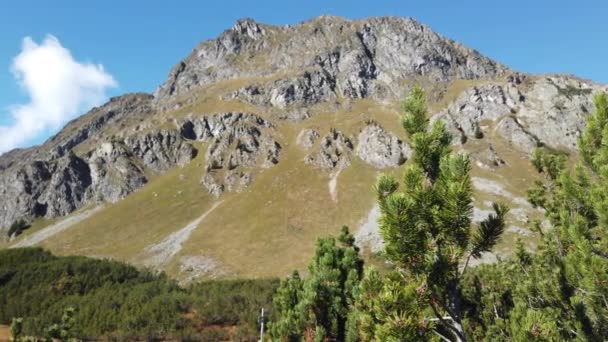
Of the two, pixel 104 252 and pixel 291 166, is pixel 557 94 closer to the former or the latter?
pixel 291 166

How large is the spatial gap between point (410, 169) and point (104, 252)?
522 ft

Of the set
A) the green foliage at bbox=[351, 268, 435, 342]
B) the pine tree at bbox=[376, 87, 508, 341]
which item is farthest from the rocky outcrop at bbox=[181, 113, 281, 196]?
the green foliage at bbox=[351, 268, 435, 342]

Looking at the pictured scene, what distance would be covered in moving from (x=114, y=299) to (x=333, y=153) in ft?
376

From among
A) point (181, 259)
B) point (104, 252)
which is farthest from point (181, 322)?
point (104, 252)

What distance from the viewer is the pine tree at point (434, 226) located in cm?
637

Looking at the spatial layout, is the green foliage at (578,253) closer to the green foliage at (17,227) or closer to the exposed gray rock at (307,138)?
the exposed gray rock at (307,138)

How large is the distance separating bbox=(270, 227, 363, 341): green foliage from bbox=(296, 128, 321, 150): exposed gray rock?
166m

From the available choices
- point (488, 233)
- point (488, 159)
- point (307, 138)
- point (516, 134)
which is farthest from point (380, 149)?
point (488, 233)

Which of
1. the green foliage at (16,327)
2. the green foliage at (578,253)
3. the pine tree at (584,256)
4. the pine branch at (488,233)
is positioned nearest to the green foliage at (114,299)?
the green foliage at (16,327)

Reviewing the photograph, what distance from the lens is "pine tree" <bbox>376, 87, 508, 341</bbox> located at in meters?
6.37

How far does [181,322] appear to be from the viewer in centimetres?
6744

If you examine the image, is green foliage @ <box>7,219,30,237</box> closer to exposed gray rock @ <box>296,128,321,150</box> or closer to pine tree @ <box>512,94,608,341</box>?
exposed gray rock @ <box>296,128,321,150</box>

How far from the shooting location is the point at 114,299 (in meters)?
75.7

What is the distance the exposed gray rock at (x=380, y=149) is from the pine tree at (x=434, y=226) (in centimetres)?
15835
